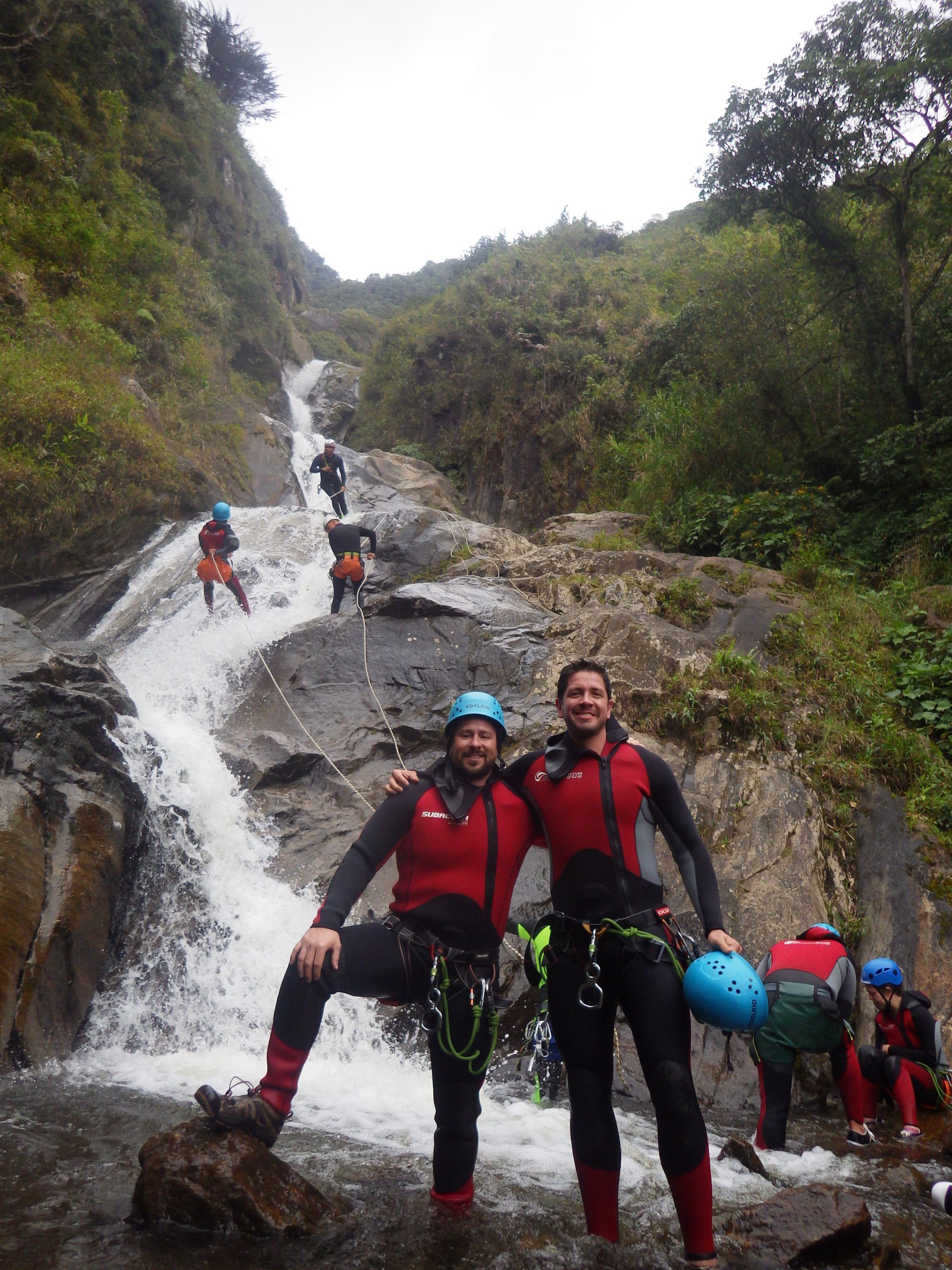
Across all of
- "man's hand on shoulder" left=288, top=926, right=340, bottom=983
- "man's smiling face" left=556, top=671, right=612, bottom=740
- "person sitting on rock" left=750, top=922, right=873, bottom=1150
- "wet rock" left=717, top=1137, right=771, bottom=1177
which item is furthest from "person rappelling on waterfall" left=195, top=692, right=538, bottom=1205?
"person sitting on rock" left=750, top=922, right=873, bottom=1150

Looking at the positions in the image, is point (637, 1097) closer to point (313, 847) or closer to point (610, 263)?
point (313, 847)

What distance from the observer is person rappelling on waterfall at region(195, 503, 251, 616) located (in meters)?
11.2

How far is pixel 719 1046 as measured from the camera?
206 inches

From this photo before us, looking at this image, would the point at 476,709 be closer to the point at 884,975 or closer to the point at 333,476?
the point at 884,975

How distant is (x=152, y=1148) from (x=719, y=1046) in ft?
13.2

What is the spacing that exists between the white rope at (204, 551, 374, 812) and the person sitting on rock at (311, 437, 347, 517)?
4450 mm

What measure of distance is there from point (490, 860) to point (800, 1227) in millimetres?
1679

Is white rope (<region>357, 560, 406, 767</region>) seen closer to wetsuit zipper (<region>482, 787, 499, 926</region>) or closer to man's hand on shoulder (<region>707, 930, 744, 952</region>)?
wetsuit zipper (<region>482, 787, 499, 926</region>)

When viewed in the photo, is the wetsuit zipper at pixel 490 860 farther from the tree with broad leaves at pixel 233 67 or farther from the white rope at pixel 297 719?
the tree with broad leaves at pixel 233 67

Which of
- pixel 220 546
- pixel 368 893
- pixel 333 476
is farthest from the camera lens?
pixel 333 476

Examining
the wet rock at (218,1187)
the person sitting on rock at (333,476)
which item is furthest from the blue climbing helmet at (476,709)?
the person sitting on rock at (333,476)

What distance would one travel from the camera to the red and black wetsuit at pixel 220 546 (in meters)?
11.2

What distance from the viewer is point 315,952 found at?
8.87ft

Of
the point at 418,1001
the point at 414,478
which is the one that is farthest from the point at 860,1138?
the point at 414,478
